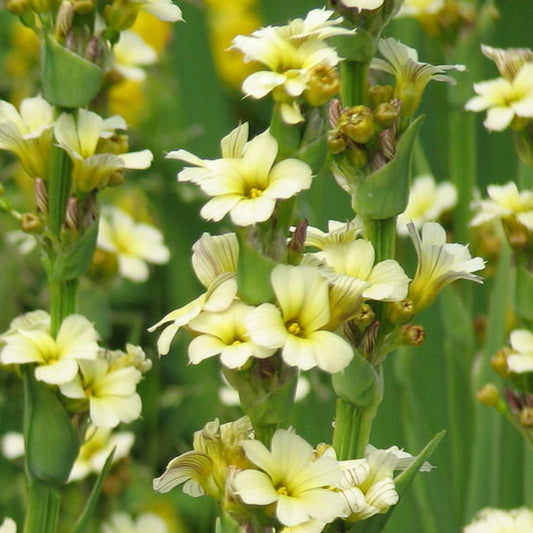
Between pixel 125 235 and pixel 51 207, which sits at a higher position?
pixel 51 207

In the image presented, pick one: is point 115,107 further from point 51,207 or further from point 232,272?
point 232,272

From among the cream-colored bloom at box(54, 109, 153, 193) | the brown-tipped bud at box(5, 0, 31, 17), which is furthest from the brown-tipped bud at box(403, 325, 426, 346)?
the brown-tipped bud at box(5, 0, 31, 17)

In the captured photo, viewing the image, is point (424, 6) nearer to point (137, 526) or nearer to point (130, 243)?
point (130, 243)

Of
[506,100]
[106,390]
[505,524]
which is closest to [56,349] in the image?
[106,390]

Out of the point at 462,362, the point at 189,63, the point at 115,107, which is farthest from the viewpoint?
the point at 115,107

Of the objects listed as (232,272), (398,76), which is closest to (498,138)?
(398,76)

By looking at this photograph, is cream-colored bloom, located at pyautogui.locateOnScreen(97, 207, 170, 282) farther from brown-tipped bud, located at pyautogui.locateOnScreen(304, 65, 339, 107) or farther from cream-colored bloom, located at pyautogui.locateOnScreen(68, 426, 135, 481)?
brown-tipped bud, located at pyautogui.locateOnScreen(304, 65, 339, 107)
